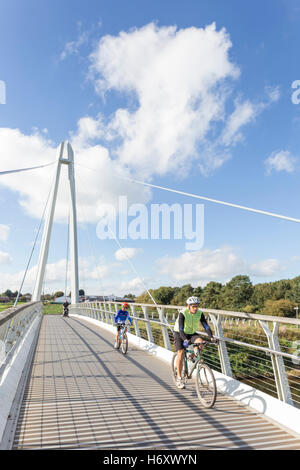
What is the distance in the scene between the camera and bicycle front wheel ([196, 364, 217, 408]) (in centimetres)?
503

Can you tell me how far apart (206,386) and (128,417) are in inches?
48.1

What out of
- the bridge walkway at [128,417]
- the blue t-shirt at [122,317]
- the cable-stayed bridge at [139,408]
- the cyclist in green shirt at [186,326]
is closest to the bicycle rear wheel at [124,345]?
the blue t-shirt at [122,317]

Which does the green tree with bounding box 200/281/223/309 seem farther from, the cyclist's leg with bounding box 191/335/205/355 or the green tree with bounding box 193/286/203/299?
the cyclist's leg with bounding box 191/335/205/355

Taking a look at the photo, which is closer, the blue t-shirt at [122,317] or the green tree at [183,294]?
the blue t-shirt at [122,317]

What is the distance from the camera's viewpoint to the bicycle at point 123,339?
9815 mm

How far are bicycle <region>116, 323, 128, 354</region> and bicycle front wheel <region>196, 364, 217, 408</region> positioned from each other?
447cm

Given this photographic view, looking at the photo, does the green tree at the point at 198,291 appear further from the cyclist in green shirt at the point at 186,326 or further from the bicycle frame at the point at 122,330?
the cyclist in green shirt at the point at 186,326

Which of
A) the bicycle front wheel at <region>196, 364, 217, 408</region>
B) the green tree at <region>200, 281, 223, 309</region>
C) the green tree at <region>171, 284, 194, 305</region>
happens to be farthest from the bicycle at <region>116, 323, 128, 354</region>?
the green tree at <region>171, 284, 194, 305</region>

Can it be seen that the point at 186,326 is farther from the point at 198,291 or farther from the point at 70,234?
the point at 198,291

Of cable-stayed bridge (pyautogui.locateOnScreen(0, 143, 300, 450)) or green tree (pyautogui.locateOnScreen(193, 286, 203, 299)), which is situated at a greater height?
green tree (pyautogui.locateOnScreen(193, 286, 203, 299))

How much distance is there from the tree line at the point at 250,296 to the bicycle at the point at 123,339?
79634 millimetres

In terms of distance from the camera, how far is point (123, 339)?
998 centimetres
